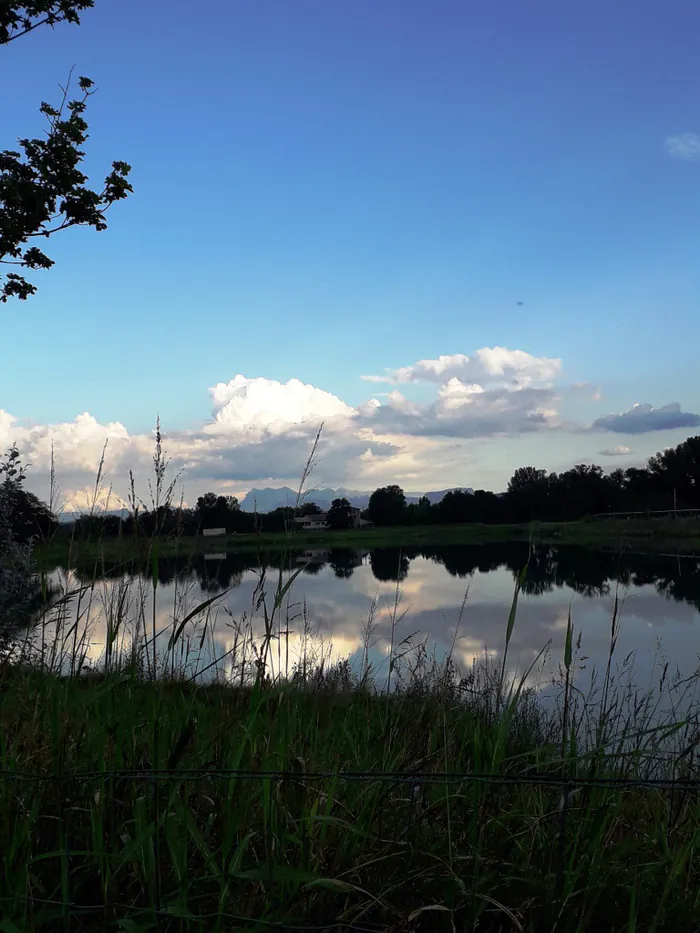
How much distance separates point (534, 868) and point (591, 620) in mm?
12313

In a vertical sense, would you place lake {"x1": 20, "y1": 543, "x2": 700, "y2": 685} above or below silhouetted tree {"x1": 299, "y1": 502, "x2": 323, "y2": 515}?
below

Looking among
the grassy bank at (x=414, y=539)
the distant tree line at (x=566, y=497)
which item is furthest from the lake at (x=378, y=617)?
the distant tree line at (x=566, y=497)

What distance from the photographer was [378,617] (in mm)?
11953

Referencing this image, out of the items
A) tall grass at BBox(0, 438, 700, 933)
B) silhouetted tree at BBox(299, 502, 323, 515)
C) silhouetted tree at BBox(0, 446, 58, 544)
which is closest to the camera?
tall grass at BBox(0, 438, 700, 933)

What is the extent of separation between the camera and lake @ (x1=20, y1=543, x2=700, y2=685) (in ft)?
10.2

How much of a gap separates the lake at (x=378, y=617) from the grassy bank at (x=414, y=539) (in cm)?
10

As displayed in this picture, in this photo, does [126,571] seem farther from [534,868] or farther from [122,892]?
[534,868]

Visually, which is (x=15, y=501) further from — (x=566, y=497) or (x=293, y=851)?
(x=566, y=497)

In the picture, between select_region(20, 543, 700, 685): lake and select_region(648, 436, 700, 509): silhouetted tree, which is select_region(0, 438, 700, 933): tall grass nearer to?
select_region(20, 543, 700, 685): lake

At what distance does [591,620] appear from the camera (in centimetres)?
1323

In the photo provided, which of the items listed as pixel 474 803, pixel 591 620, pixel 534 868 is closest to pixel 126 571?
pixel 474 803

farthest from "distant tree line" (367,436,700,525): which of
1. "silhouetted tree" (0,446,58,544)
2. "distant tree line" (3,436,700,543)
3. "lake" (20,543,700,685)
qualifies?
"silhouetted tree" (0,446,58,544)

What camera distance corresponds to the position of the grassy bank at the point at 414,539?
263cm

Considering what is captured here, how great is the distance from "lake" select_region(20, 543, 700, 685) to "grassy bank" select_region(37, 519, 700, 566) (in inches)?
3.9
